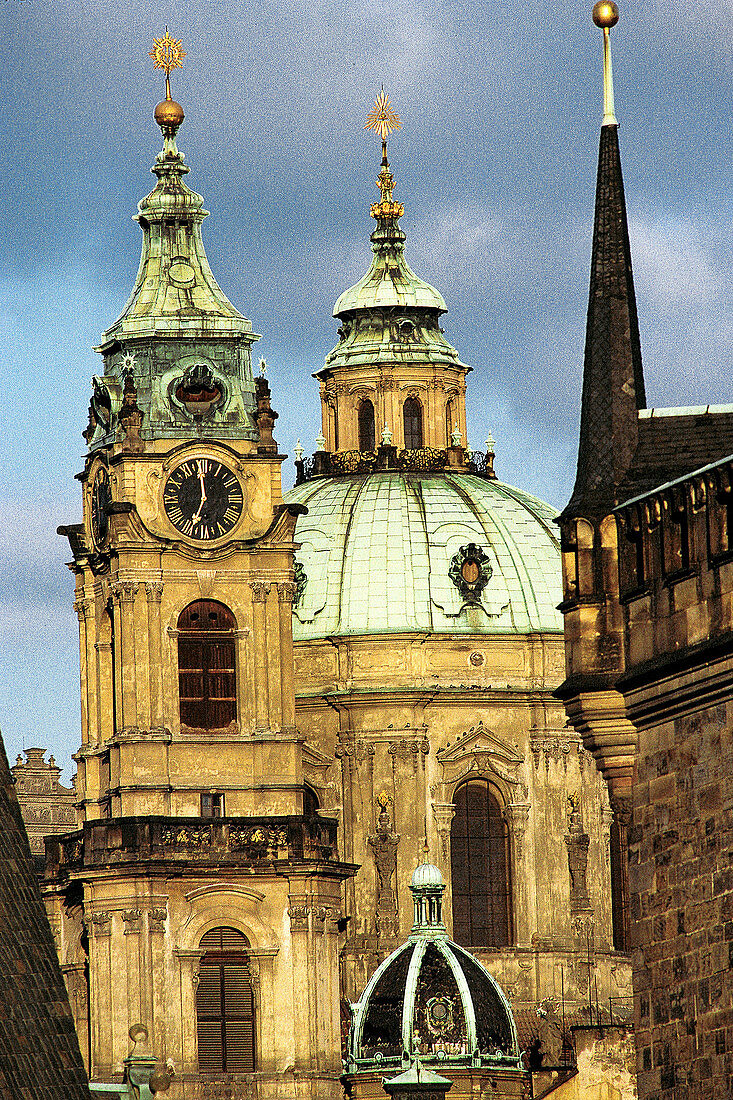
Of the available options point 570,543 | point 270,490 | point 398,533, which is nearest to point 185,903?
point 270,490

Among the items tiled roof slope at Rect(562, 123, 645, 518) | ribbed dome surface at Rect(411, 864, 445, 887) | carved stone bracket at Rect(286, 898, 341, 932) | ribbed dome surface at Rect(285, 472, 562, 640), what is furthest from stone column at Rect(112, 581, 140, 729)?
tiled roof slope at Rect(562, 123, 645, 518)

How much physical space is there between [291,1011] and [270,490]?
16.9 meters

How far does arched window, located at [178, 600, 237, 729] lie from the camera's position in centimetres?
13875

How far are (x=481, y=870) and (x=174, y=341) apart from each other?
73.3 ft

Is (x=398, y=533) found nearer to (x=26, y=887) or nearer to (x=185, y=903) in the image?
(x=185, y=903)

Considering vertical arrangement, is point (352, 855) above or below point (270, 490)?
below

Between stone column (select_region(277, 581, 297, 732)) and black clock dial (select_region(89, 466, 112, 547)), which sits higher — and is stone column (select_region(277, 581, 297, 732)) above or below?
below

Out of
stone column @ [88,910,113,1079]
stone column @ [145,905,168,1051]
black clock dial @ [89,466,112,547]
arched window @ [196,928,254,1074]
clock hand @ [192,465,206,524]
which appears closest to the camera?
stone column @ [88,910,113,1079]

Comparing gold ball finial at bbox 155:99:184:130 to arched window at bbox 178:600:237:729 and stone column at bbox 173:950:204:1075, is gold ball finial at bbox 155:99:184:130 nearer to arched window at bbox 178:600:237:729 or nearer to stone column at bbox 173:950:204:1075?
arched window at bbox 178:600:237:729

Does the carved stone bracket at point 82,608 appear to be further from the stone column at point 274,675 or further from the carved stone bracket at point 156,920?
the carved stone bracket at point 156,920

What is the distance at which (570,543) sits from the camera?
75.3m

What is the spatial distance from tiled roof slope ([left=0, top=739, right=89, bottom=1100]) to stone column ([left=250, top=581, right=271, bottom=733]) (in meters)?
68.9

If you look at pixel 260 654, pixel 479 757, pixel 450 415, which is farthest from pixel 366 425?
pixel 260 654

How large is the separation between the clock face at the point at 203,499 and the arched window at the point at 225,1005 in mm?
12992
